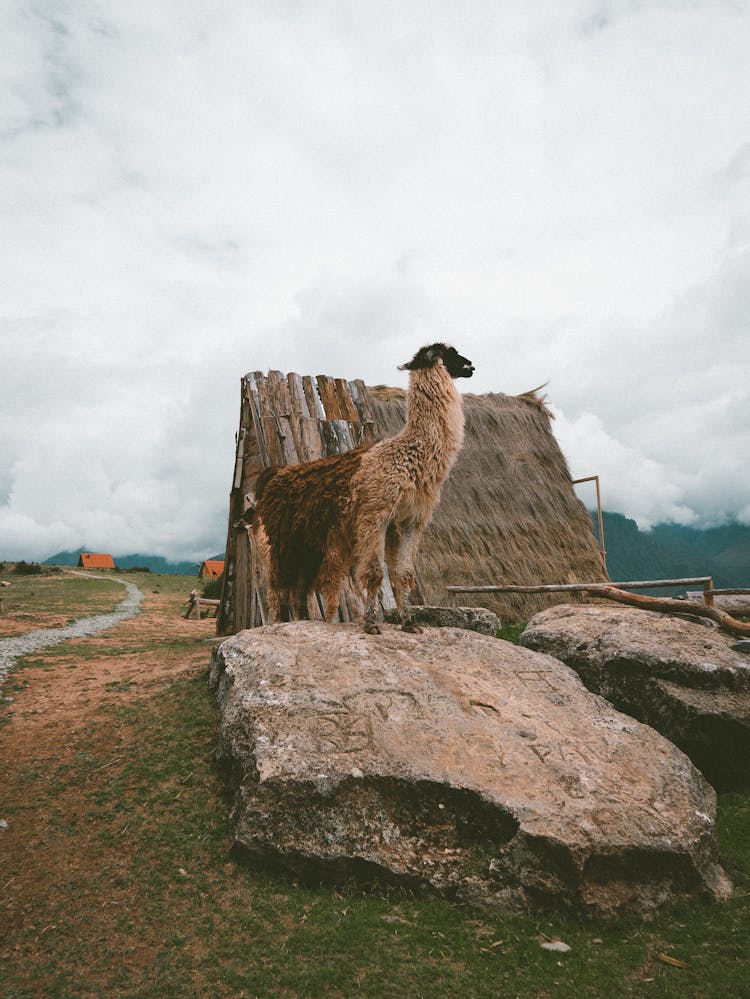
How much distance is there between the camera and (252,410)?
387 inches

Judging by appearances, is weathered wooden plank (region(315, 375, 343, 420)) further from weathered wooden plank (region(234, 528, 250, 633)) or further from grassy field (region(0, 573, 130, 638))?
grassy field (region(0, 573, 130, 638))

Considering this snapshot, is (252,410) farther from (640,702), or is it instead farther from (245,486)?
(640,702)

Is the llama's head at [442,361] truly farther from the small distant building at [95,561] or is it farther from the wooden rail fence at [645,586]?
the small distant building at [95,561]

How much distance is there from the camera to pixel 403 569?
5.77m

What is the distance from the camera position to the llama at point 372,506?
548 cm

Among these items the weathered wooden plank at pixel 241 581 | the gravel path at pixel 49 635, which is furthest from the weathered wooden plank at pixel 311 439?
the gravel path at pixel 49 635

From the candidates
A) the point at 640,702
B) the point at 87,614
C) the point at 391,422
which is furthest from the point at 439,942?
the point at 87,614

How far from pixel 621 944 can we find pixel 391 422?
10646 millimetres

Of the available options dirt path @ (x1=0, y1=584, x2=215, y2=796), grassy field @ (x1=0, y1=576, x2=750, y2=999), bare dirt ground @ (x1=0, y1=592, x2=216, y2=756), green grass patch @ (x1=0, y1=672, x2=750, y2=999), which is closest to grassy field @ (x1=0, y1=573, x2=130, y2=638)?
dirt path @ (x1=0, y1=584, x2=215, y2=796)

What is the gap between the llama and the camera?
18.0 ft

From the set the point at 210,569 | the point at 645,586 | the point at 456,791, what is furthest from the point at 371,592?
the point at 210,569

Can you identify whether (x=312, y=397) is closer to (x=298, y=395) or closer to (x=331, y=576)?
(x=298, y=395)

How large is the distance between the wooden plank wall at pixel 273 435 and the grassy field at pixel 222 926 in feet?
16.7

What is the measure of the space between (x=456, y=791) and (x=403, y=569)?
242cm
